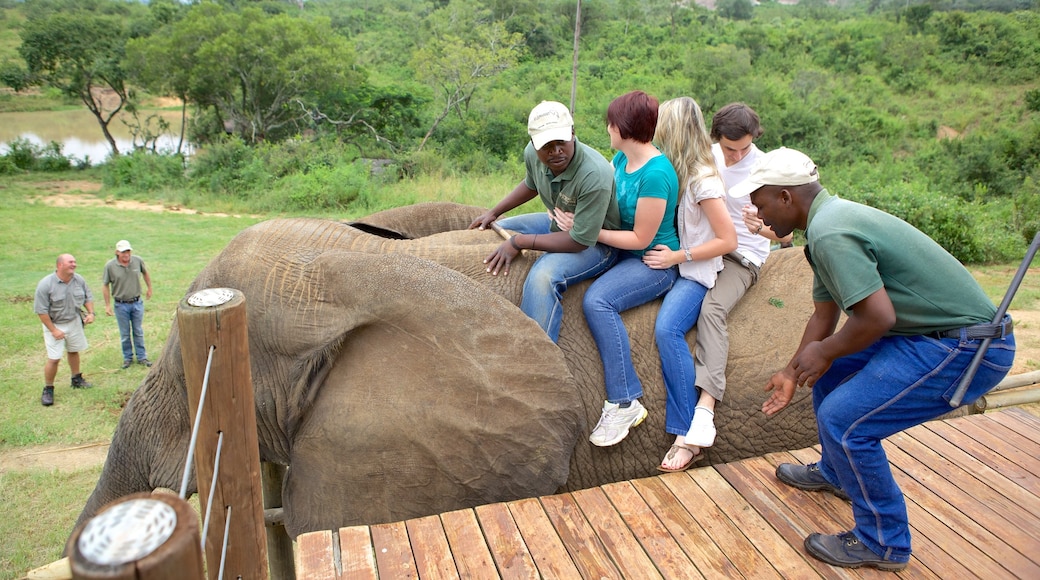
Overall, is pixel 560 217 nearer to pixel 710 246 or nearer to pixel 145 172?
pixel 710 246

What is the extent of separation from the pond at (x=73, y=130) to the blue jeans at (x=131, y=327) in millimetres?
24872

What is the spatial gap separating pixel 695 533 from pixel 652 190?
1424mm

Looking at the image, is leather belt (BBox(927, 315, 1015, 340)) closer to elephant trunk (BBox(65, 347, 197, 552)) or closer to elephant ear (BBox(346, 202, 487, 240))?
elephant ear (BBox(346, 202, 487, 240))

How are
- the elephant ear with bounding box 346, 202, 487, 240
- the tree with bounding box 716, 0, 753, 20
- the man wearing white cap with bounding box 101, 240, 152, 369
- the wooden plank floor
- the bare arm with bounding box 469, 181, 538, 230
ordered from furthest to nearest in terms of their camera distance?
the tree with bounding box 716, 0, 753, 20 → the man wearing white cap with bounding box 101, 240, 152, 369 → the elephant ear with bounding box 346, 202, 487, 240 → the bare arm with bounding box 469, 181, 538, 230 → the wooden plank floor

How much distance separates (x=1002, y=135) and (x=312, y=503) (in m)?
28.2

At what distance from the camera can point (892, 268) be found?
2539 mm

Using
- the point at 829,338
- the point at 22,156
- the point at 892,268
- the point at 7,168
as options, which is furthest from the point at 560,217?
the point at 22,156

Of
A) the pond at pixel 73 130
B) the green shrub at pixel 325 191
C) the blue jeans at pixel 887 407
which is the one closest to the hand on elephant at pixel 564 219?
the blue jeans at pixel 887 407

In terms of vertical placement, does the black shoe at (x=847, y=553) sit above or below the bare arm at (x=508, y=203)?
below

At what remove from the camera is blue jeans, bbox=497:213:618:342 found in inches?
134

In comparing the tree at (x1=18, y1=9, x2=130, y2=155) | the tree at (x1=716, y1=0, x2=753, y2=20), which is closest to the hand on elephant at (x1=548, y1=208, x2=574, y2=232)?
the tree at (x1=18, y1=9, x2=130, y2=155)

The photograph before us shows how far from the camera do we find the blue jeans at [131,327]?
8.86 m

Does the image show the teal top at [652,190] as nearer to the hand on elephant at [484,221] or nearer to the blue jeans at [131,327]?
the hand on elephant at [484,221]

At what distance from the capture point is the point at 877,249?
2.48 m
